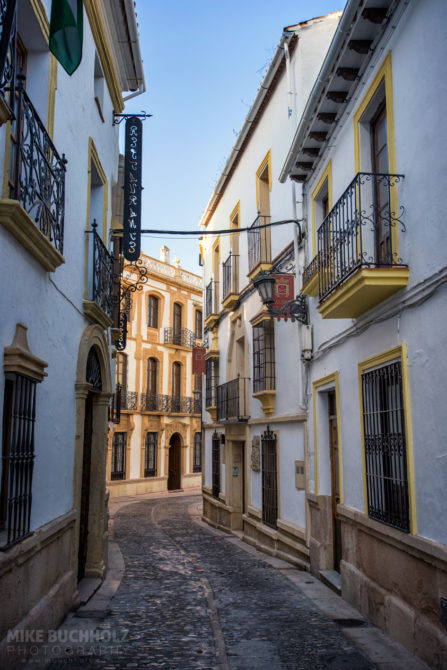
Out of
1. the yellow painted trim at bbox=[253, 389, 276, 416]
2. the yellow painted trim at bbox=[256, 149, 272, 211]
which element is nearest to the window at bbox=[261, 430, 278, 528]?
the yellow painted trim at bbox=[253, 389, 276, 416]

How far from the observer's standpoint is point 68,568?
7102mm

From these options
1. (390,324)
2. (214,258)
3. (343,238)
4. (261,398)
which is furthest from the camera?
(214,258)

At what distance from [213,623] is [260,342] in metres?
7.29

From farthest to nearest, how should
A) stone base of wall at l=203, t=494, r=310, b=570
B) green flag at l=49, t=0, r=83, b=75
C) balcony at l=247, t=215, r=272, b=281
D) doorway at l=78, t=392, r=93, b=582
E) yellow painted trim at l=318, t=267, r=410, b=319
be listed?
balcony at l=247, t=215, r=272, b=281 < stone base of wall at l=203, t=494, r=310, b=570 < doorway at l=78, t=392, r=93, b=582 < yellow painted trim at l=318, t=267, r=410, b=319 < green flag at l=49, t=0, r=83, b=75

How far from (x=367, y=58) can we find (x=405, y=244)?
2.63 m

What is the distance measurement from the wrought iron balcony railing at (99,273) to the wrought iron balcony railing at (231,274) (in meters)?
6.56

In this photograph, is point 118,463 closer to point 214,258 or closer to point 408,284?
point 214,258

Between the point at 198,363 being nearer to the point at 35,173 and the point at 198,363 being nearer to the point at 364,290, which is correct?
the point at 364,290

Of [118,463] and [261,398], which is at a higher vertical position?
[261,398]

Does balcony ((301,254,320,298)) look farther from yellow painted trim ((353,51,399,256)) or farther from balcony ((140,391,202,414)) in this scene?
balcony ((140,391,202,414))

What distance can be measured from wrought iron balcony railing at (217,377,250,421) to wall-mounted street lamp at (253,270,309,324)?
447 cm

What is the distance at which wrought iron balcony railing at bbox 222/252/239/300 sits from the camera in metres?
16.0

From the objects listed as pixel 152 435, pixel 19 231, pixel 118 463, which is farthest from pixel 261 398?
pixel 152 435

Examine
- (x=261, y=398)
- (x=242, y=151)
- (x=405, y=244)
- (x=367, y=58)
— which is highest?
(x=242, y=151)
